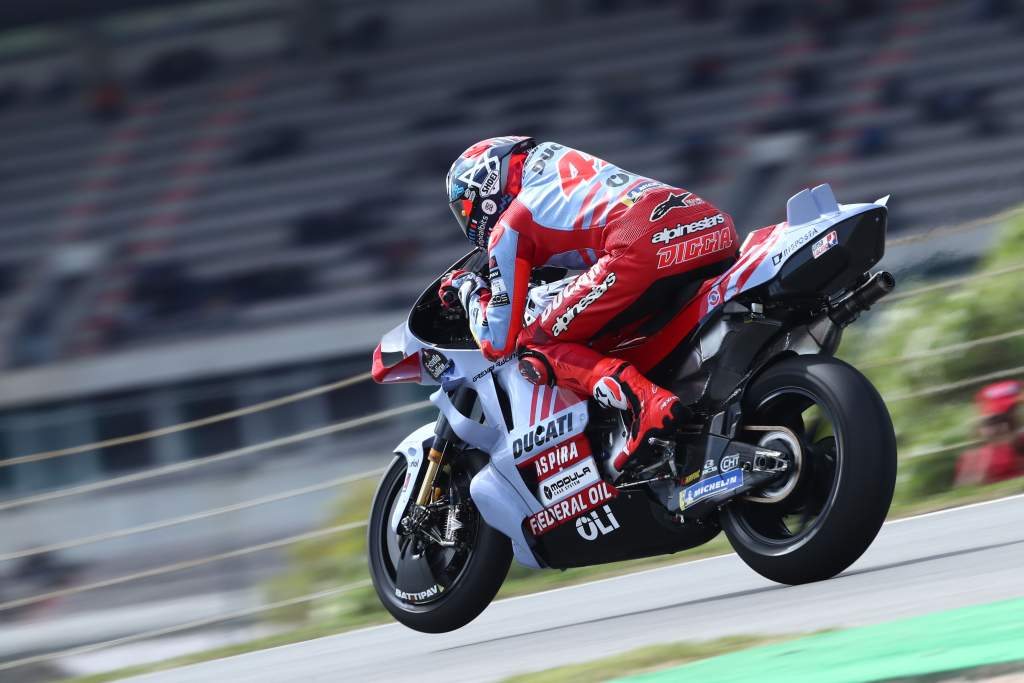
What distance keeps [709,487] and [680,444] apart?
0.70ft

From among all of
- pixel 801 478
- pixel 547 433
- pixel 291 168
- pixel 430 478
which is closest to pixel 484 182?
pixel 547 433

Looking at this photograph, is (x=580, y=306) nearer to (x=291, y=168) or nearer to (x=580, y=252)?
(x=580, y=252)

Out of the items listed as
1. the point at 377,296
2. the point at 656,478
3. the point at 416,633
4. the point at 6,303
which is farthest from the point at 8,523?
the point at 656,478

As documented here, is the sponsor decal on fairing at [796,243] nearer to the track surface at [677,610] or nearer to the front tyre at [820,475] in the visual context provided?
the front tyre at [820,475]

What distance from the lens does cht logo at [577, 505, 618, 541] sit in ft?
15.5

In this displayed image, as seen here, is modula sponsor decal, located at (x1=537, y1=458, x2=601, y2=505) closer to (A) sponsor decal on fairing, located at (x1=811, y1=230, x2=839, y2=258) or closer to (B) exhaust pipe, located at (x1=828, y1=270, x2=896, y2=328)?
(B) exhaust pipe, located at (x1=828, y1=270, x2=896, y2=328)

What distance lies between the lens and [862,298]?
412cm

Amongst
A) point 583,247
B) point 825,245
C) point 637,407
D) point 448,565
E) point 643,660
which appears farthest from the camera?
point 448,565

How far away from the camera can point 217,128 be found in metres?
23.2

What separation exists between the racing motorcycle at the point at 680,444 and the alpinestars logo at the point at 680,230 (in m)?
0.18

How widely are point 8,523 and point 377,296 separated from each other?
5.46 m

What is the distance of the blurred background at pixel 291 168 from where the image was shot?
53.5ft

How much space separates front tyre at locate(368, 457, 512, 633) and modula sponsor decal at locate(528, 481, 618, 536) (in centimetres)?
24

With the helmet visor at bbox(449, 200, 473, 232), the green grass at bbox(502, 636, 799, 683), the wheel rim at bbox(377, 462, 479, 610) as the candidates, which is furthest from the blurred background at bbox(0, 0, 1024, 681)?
the green grass at bbox(502, 636, 799, 683)
